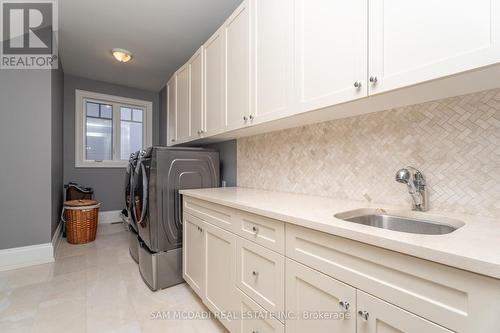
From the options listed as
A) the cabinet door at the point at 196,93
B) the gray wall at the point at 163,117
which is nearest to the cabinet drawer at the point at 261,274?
the cabinet door at the point at 196,93

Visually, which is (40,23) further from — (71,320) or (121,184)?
(71,320)

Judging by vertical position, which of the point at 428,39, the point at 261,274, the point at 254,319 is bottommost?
the point at 254,319

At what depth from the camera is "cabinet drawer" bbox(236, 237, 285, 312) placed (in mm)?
1056

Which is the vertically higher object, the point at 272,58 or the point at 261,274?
the point at 272,58

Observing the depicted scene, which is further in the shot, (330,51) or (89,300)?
(89,300)

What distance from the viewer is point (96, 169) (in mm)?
4090

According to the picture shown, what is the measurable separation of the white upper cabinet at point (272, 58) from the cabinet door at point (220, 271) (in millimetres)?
829

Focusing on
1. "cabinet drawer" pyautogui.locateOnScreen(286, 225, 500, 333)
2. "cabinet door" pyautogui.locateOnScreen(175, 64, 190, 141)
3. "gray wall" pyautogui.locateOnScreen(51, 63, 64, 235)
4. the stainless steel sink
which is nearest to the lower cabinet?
"cabinet drawer" pyautogui.locateOnScreen(286, 225, 500, 333)

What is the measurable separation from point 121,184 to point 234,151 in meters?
2.96

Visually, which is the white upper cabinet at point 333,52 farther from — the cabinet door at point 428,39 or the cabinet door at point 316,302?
the cabinet door at point 316,302

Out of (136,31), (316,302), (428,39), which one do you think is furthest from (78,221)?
(428,39)

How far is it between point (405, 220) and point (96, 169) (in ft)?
15.1

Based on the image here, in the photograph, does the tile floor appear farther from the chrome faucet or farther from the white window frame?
the white window frame

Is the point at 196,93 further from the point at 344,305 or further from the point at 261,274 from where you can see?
the point at 344,305
